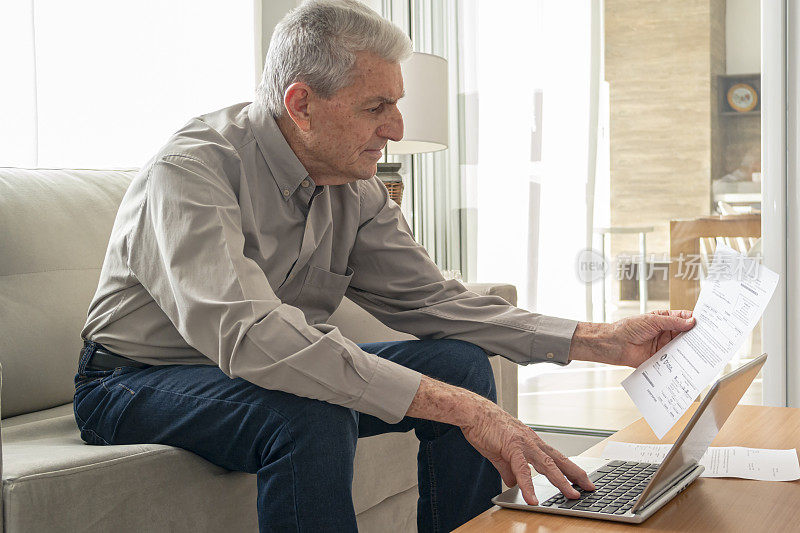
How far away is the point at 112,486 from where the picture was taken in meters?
1.06

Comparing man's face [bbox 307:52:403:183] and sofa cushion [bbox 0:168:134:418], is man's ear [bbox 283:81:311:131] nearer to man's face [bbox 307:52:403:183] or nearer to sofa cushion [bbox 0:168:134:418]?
man's face [bbox 307:52:403:183]

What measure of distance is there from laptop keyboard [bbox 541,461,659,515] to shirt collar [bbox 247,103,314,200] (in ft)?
2.13

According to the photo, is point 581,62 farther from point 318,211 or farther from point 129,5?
point 318,211

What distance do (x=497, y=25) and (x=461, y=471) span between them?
2168 mm

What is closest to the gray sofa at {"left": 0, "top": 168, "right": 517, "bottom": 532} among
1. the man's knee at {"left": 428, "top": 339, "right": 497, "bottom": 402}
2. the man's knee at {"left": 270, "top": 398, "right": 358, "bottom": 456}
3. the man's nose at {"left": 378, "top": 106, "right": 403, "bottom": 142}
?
the man's knee at {"left": 270, "top": 398, "right": 358, "bottom": 456}

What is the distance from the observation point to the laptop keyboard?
0.89 m

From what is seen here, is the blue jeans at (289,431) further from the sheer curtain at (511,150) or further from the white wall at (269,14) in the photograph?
the white wall at (269,14)

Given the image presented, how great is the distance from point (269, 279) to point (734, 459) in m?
0.74

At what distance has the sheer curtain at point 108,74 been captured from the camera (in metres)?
2.39

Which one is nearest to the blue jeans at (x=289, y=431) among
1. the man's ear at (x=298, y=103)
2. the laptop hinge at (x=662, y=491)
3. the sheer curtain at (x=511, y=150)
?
the laptop hinge at (x=662, y=491)

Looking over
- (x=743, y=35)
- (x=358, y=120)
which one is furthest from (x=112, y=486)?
(x=743, y=35)

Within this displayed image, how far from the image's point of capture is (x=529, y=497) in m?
0.92

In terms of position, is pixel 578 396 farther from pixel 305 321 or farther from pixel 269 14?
pixel 305 321

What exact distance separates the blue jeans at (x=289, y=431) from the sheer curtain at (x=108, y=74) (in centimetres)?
139
